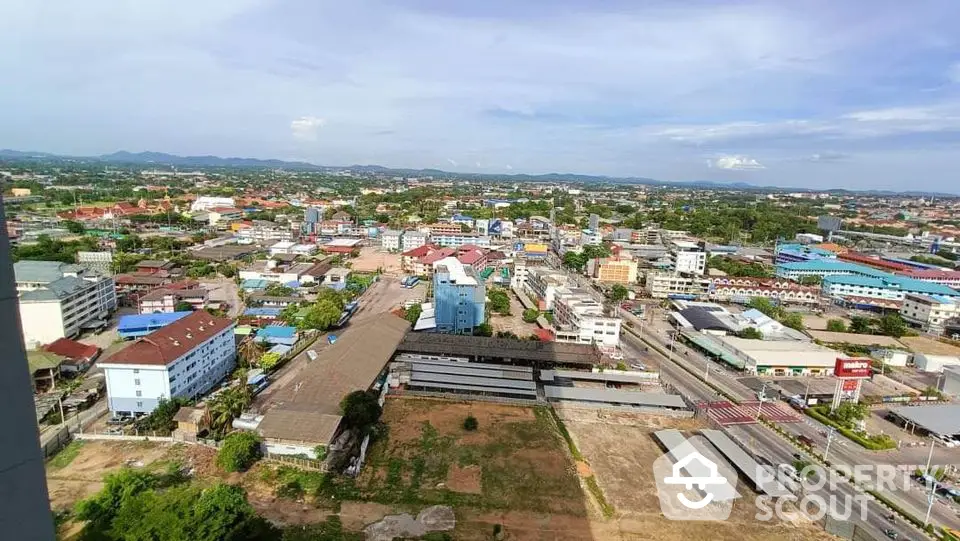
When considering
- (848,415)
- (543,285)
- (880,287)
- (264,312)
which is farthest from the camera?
(880,287)

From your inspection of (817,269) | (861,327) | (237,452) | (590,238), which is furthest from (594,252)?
(237,452)

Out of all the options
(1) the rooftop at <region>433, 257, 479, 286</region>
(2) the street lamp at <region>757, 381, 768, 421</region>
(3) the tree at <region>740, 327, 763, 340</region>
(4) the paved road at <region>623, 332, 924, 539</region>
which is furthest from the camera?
(3) the tree at <region>740, 327, 763, 340</region>

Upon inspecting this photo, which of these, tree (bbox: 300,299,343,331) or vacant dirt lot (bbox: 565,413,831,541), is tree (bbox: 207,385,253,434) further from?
vacant dirt lot (bbox: 565,413,831,541)

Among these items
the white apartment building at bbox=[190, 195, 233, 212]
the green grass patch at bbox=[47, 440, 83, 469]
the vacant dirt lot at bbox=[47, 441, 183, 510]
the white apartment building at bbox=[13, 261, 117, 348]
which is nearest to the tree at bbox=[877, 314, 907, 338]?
the vacant dirt lot at bbox=[47, 441, 183, 510]

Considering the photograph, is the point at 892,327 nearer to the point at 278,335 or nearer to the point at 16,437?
the point at 278,335

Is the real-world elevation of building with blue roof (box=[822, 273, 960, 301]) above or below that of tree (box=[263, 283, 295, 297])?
above

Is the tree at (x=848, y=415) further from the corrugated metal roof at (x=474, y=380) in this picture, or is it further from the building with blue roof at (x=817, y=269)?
the building with blue roof at (x=817, y=269)

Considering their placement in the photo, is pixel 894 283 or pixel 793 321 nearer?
pixel 793 321

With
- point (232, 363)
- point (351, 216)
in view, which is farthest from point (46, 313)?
point (351, 216)
